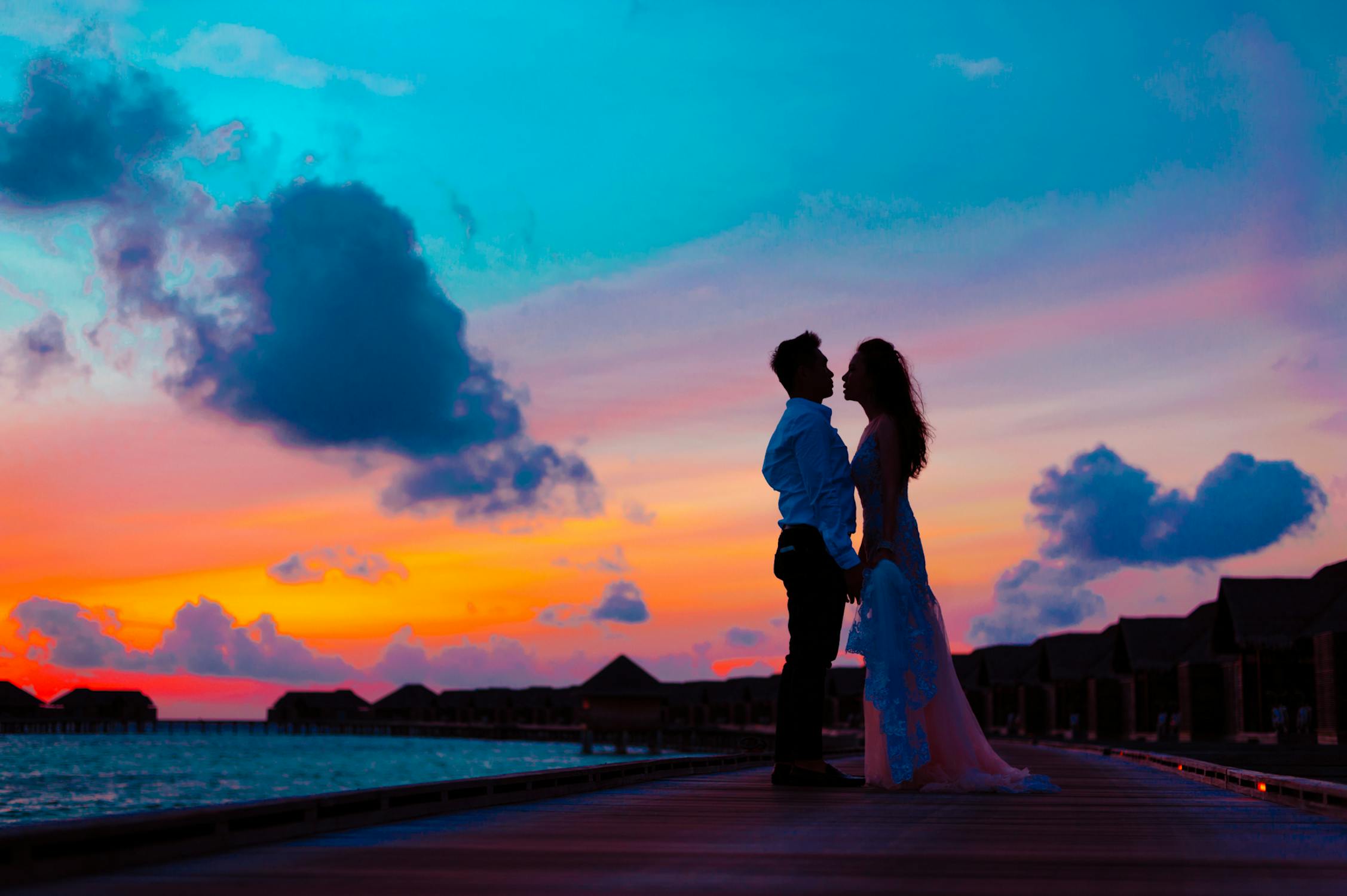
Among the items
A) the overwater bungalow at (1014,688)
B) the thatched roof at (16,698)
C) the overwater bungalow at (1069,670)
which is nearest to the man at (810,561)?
the overwater bungalow at (1069,670)

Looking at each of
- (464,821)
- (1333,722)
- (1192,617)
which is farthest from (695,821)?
(1192,617)

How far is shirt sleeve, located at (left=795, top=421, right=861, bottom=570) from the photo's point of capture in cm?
730

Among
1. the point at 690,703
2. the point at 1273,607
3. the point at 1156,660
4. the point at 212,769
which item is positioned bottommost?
the point at 212,769

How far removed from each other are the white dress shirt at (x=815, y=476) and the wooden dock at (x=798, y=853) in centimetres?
142

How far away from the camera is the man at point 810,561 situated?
7.34 metres

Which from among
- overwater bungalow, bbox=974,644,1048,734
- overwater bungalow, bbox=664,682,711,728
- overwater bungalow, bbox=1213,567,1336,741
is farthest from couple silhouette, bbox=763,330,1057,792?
overwater bungalow, bbox=664,682,711,728

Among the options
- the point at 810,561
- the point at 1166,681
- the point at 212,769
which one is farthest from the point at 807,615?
the point at 212,769

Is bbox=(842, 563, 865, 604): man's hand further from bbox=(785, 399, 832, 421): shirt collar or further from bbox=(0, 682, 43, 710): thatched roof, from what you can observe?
bbox=(0, 682, 43, 710): thatched roof

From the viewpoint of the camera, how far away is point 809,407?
7.59 m

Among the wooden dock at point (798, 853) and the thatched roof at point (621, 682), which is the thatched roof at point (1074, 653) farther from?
the wooden dock at point (798, 853)

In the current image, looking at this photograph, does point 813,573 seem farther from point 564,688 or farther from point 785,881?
point 564,688

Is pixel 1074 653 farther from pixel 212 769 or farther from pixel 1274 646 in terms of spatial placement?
pixel 212 769

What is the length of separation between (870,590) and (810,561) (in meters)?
0.62

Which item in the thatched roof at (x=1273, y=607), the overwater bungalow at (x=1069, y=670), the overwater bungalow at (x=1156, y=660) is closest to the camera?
the thatched roof at (x=1273, y=607)
